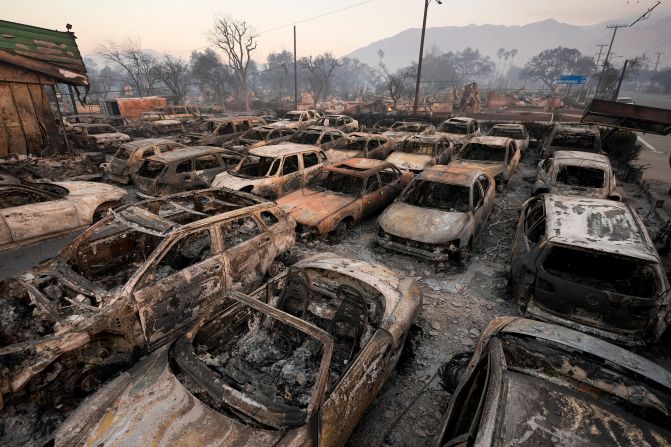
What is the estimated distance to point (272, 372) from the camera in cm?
334

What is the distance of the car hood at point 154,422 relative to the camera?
7.60 ft

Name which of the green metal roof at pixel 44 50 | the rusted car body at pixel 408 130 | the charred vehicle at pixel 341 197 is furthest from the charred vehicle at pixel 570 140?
the green metal roof at pixel 44 50

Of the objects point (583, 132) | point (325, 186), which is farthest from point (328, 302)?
point (583, 132)

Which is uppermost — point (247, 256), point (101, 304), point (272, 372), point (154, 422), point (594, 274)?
point (101, 304)

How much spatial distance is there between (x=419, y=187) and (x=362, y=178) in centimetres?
133

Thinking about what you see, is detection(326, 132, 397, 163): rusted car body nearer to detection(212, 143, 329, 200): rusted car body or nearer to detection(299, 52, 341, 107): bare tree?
detection(212, 143, 329, 200): rusted car body

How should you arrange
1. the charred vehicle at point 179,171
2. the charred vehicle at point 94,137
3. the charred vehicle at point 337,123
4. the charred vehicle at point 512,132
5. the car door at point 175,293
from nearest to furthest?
the car door at point 175,293, the charred vehicle at point 179,171, the charred vehicle at point 512,132, the charred vehicle at point 94,137, the charred vehicle at point 337,123

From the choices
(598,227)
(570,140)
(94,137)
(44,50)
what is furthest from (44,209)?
(570,140)

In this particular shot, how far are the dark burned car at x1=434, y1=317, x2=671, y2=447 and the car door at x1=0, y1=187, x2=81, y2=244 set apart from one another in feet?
25.6

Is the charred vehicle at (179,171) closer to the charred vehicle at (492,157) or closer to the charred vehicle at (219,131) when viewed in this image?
the charred vehicle at (219,131)

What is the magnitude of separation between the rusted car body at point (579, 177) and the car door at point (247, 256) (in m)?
6.80

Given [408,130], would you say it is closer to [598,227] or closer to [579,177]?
[579,177]

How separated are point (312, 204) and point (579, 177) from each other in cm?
691

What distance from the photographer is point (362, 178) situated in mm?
7586
